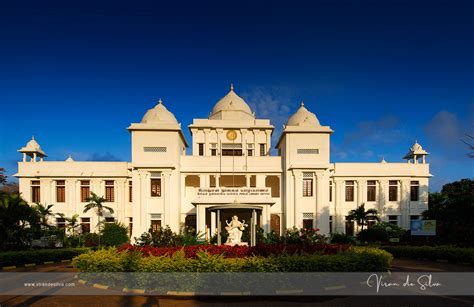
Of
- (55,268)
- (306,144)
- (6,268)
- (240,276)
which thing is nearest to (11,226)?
(6,268)

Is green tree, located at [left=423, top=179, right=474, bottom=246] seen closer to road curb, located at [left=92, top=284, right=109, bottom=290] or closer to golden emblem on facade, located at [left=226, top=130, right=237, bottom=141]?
golden emblem on facade, located at [left=226, top=130, right=237, bottom=141]

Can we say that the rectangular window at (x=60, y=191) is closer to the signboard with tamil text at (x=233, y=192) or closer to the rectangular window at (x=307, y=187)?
the signboard with tamil text at (x=233, y=192)

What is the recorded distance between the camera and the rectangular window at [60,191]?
27084mm

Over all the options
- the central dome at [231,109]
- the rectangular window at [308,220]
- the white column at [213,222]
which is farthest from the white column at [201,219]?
the central dome at [231,109]

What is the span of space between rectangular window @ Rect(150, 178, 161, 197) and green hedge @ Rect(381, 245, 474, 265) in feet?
53.4

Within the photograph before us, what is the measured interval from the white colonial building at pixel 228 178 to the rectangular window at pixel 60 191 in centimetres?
9

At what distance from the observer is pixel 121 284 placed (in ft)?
32.1

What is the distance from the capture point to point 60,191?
27156 millimetres

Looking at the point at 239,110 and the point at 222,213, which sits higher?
the point at 239,110

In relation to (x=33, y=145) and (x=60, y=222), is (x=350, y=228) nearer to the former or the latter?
(x=60, y=222)

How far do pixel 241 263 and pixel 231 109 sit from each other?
806 inches

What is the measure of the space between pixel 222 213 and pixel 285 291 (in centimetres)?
1491

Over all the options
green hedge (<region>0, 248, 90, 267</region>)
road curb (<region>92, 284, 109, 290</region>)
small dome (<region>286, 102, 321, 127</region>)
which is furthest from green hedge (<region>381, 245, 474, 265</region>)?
green hedge (<region>0, 248, 90, 267</region>)

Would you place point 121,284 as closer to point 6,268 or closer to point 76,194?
point 6,268
